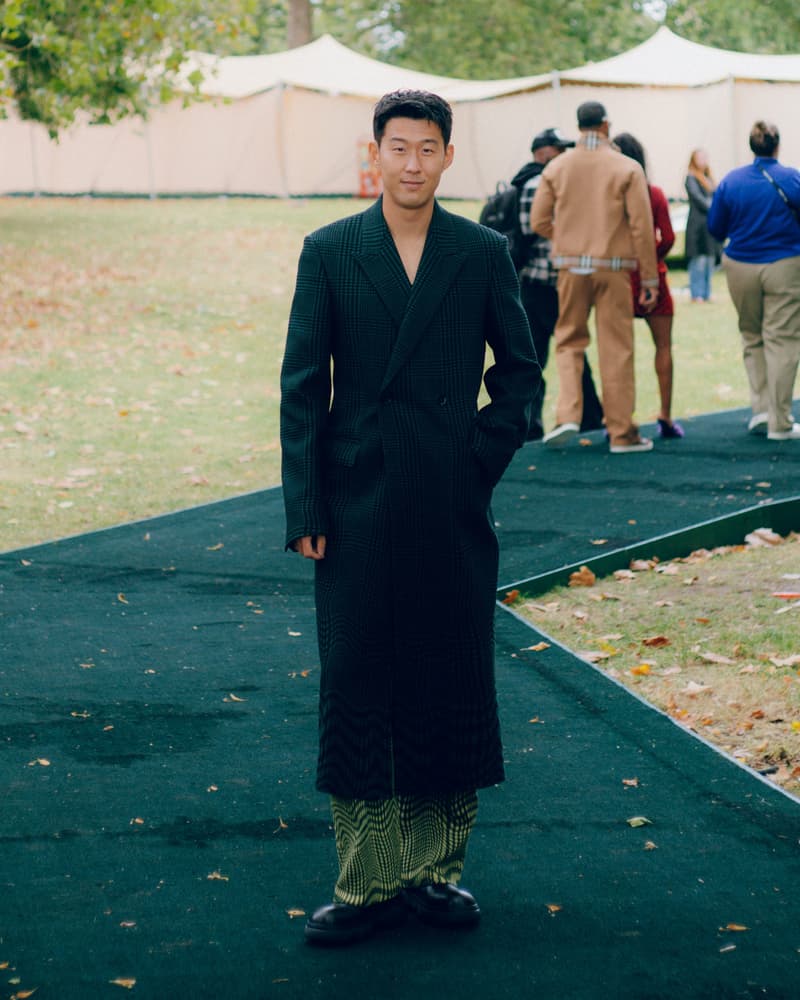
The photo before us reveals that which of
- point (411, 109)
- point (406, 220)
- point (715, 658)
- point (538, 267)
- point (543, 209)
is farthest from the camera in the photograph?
point (538, 267)

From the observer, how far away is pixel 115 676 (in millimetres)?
5926

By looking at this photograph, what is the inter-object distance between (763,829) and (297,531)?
1685mm

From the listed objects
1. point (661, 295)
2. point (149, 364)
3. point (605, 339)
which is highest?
point (661, 295)

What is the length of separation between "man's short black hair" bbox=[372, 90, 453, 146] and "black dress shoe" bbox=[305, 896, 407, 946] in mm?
1849

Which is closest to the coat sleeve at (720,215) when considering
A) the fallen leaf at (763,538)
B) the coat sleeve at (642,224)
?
the coat sleeve at (642,224)

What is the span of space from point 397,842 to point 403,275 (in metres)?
1.40

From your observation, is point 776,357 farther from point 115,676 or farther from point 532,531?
point 115,676

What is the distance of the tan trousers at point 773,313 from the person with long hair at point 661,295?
1.40 ft

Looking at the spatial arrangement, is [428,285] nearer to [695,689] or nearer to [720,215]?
[695,689]

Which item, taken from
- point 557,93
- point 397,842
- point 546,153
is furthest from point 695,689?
point 557,93

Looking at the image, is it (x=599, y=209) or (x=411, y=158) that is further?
(x=599, y=209)

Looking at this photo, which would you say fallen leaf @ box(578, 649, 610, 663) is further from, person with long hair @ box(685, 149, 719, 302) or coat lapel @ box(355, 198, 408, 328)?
person with long hair @ box(685, 149, 719, 302)

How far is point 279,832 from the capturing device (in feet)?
14.4

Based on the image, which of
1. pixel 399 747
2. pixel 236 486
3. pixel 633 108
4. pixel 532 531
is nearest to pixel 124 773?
pixel 399 747
